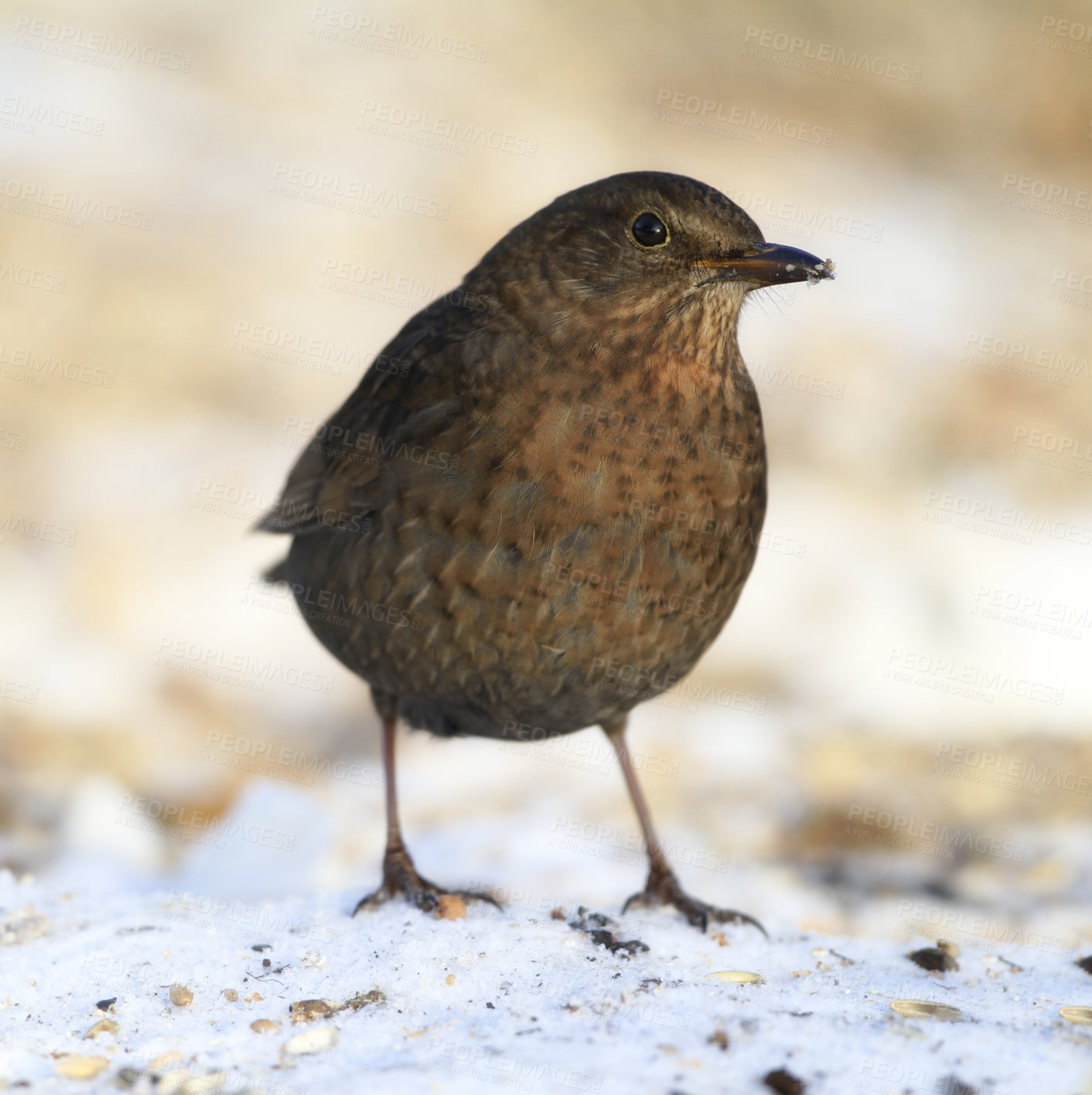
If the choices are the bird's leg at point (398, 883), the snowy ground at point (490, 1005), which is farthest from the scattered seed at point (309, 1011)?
the bird's leg at point (398, 883)

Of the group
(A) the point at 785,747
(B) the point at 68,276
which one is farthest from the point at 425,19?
(A) the point at 785,747

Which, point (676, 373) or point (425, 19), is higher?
point (425, 19)

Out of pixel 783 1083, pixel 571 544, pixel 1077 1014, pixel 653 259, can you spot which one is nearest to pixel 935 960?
pixel 1077 1014

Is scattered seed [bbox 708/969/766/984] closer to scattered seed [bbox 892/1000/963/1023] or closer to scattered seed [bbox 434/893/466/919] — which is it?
scattered seed [bbox 892/1000/963/1023]

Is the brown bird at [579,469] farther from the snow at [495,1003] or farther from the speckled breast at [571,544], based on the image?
the snow at [495,1003]

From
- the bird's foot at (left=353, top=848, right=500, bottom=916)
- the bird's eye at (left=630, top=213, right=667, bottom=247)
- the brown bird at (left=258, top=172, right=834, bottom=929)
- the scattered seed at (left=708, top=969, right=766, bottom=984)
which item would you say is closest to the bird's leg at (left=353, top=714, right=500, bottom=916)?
the bird's foot at (left=353, top=848, right=500, bottom=916)

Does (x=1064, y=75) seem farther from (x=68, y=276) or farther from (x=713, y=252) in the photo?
(x=713, y=252)
